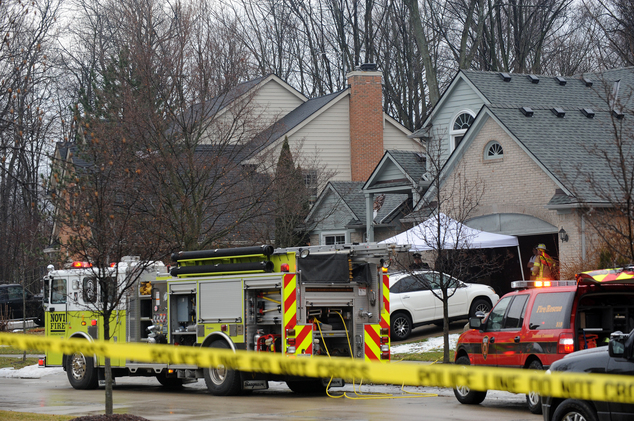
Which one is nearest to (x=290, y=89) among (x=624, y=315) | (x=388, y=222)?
(x=388, y=222)

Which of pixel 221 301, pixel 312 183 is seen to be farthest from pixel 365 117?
pixel 221 301

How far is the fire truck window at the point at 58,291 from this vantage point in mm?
17797

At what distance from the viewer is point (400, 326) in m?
21.9

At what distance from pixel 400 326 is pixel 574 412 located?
13517 millimetres

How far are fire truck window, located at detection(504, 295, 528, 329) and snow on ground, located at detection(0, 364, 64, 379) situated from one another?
13.0 m

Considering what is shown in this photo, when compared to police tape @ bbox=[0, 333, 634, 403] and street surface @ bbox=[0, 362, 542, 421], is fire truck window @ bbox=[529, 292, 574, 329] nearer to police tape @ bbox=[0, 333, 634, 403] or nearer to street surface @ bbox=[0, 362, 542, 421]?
street surface @ bbox=[0, 362, 542, 421]

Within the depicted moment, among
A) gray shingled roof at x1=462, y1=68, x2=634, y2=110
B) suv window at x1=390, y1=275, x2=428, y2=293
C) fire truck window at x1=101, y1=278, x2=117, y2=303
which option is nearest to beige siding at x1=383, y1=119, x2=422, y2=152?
gray shingled roof at x1=462, y1=68, x2=634, y2=110

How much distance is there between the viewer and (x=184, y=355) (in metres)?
5.86

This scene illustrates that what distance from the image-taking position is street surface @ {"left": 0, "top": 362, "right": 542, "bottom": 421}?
12359mm

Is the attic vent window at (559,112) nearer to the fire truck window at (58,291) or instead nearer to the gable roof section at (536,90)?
the gable roof section at (536,90)

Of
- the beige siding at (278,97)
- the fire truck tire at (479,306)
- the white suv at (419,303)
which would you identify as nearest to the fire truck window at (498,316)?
the white suv at (419,303)

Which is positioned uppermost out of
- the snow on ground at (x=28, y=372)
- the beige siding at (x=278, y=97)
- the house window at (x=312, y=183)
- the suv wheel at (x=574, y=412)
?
the beige siding at (x=278, y=97)

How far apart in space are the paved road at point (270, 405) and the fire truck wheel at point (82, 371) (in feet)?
0.65

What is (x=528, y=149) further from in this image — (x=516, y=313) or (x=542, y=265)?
(x=516, y=313)
